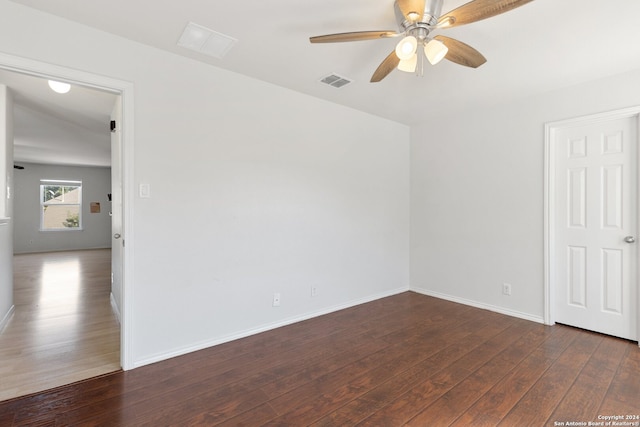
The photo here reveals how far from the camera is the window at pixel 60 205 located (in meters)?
8.63

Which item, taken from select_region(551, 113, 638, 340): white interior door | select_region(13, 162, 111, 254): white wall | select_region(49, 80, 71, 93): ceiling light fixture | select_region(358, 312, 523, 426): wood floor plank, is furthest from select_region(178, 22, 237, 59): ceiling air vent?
select_region(13, 162, 111, 254): white wall

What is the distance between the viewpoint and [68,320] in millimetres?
3311

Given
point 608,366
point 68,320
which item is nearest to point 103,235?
point 68,320

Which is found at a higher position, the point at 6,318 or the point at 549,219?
the point at 549,219

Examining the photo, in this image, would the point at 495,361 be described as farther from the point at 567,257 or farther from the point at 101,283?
A: the point at 101,283

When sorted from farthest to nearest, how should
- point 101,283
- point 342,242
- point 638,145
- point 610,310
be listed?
point 101,283 → point 342,242 → point 610,310 → point 638,145

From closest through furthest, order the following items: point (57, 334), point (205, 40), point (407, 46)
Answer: point (407, 46)
point (205, 40)
point (57, 334)

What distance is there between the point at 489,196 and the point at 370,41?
245 cm

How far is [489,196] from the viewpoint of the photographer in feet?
12.1

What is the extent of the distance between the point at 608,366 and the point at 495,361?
82 cm

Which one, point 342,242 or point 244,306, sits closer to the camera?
point 244,306

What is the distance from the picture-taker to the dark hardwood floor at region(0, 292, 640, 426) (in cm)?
180

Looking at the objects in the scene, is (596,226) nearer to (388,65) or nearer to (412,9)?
(388,65)

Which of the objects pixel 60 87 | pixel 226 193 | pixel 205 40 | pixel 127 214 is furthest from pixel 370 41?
pixel 60 87
